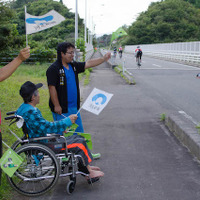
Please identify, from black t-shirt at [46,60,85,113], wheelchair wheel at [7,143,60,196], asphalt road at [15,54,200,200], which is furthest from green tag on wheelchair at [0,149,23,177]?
black t-shirt at [46,60,85,113]

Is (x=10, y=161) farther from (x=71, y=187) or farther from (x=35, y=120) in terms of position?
(x=71, y=187)

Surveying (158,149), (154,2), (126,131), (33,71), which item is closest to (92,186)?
(158,149)

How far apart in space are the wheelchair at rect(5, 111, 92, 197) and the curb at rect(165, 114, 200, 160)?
2115 mm

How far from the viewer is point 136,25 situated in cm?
8338

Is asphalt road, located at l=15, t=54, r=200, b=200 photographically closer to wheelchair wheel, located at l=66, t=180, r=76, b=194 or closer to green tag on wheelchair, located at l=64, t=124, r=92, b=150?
wheelchair wheel, located at l=66, t=180, r=76, b=194

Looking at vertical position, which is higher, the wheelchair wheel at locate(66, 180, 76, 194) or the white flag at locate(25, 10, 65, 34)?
the white flag at locate(25, 10, 65, 34)

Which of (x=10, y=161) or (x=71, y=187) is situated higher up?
(x=10, y=161)

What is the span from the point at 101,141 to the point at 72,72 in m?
2.14

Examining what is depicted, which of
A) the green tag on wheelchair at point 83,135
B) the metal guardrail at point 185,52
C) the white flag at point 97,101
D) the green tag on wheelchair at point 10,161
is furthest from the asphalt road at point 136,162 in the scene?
the metal guardrail at point 185,52

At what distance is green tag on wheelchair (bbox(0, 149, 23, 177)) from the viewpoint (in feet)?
10.8

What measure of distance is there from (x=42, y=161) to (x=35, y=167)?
109mm

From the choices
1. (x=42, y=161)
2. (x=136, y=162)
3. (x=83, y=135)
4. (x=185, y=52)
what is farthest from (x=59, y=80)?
(x=185, y=52)

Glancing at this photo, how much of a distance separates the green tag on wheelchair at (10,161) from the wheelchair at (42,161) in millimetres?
184

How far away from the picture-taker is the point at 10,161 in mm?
3326
